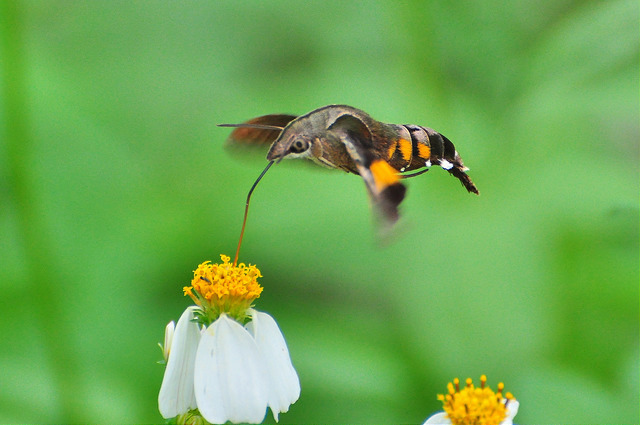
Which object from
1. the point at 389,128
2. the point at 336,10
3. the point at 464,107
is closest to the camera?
the point at 389,128

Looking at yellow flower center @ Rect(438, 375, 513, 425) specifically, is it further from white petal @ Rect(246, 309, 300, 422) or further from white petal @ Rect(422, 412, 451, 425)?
white petal @ Rect(246, 309, 300, 422)

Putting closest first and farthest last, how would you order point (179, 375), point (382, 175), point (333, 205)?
point (382, 175), point (179, 375), point (333, 205)

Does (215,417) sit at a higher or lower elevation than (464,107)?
lower

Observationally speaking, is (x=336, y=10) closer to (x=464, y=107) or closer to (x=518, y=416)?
(x=464, y=107)

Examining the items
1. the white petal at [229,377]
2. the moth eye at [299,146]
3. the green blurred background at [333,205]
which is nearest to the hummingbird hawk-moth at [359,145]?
the moth eye at [299,146]

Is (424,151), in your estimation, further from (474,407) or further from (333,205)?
(333,205)

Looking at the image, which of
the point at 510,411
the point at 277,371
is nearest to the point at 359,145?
the point at 277,371

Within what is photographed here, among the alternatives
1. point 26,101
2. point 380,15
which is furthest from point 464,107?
point 26,101
